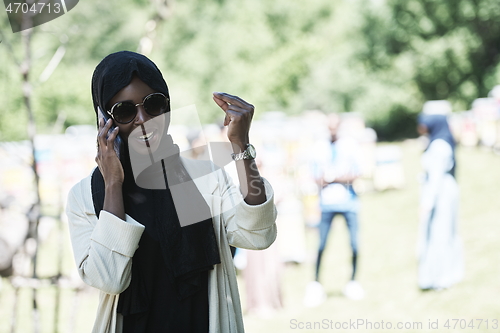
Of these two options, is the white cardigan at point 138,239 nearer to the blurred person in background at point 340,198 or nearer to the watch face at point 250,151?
the watch face at point 250,151

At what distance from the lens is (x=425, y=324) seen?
462 centimetres

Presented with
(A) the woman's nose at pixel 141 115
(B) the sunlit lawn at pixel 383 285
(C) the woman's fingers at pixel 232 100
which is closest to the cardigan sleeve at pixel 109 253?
(A) the woman's nose at pixel 141 115

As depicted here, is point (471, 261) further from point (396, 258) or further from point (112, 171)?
point (112, 171)

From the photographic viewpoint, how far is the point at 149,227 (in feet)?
5.06

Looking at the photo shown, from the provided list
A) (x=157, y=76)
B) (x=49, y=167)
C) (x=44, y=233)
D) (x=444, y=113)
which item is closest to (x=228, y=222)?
(x=157, y=76)

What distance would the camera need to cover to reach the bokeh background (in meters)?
4.90

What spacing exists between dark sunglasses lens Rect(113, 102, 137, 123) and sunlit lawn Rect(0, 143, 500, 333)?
2535 millimetres

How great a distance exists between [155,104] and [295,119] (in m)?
15.2

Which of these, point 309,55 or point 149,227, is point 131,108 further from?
point 309,55

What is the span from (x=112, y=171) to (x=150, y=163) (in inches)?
7.3

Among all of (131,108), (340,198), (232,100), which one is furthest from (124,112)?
(340,198)

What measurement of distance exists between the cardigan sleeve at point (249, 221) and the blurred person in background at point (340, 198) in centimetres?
411

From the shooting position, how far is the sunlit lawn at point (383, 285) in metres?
4.94

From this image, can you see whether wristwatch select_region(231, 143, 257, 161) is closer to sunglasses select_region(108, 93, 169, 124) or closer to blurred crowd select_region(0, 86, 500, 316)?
sunglasses select_region(108, 93, 169, 124)
